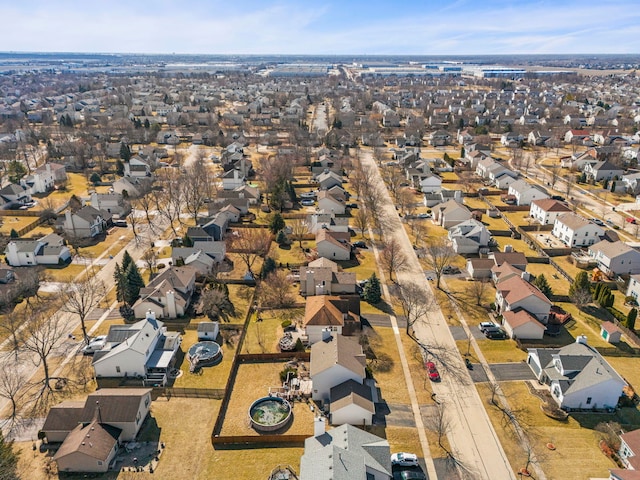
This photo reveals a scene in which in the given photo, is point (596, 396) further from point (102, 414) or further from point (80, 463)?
point (80, 463)

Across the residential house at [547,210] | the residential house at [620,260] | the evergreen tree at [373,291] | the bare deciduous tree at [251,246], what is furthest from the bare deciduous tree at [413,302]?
the residential house at [547,210]

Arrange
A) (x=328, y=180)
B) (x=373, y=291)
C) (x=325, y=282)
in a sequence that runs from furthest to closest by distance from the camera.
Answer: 1. (x=328, y=180)
2. (x=325, y=282)
3. (x=373, y=291)

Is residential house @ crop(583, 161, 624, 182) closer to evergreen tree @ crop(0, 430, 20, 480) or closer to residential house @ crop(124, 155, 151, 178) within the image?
residential house @ crop(124, 155, 151, 178)

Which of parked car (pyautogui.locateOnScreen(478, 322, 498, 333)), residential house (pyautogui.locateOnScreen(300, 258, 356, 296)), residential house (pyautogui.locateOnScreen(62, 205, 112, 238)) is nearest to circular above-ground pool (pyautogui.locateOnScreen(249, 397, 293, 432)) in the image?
residential house (pyautogui.locateOnScreen(300, 258, 356, 296))

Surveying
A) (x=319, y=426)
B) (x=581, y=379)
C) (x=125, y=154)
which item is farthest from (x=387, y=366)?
(x=125, y=154)

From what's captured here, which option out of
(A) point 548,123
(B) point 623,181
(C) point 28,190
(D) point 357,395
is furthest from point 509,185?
(C) point 28,190
